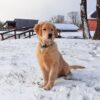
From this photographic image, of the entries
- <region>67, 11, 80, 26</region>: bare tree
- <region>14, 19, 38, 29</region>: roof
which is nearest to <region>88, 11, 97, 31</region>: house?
<region>14, 19, 38, 29</region>: roof

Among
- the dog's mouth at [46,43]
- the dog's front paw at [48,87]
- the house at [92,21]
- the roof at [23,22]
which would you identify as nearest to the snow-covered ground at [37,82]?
the dog's front paw at [48,87]

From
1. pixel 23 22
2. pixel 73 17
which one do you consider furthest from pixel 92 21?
pixel 73 17

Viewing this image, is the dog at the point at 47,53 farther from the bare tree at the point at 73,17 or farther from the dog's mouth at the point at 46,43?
the bare tree at the point at 73,17

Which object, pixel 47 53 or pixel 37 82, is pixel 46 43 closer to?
pixel 47 53

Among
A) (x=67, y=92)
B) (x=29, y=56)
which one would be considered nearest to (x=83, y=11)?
(x=29, y=56)

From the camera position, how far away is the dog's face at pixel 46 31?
7086 millimetres

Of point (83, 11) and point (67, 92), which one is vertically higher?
point (83, 11)

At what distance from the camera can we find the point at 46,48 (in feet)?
24.1

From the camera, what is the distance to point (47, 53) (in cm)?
735

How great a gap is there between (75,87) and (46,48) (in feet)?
3.15

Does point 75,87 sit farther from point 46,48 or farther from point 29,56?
point 29,56

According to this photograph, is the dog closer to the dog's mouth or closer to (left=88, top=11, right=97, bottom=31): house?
the dog's mouth

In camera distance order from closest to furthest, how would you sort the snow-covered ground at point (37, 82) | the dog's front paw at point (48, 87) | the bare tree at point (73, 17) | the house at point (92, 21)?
the snow-covered ground at point (37, 82) < the dog's front paw at point (48, 87) < the house at point (92, 21) < the bare tree at point (73, 17)

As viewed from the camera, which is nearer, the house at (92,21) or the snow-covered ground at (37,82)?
the snow-covered ground at (37,82)
